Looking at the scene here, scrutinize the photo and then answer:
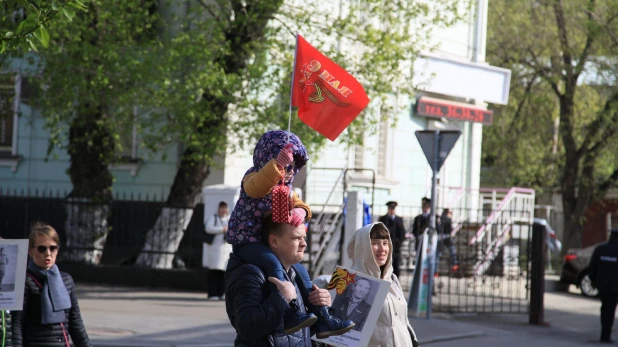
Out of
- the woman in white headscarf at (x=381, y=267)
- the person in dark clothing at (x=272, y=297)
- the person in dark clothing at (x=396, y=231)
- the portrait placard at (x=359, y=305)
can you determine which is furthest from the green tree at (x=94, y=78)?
the person in dark clothing at (x=272, y=297)

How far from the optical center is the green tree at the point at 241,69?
17844 mm

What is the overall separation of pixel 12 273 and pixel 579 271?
19.0 m

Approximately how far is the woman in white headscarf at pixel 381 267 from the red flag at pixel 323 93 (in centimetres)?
102

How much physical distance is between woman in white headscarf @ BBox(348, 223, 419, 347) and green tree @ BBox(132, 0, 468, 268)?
36.2ft

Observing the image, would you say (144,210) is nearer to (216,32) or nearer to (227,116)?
(227,116)

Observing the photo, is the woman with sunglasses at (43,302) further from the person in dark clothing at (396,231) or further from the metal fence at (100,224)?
the metal fence at (100,224)

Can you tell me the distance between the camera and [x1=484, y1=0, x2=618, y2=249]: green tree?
29672 millimetres

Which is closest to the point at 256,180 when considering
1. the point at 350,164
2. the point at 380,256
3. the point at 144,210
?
the point at 380,256

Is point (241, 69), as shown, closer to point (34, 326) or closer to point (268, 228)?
point (34, 326)

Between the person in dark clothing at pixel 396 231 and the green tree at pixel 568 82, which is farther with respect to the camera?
the green tree at pixel 568 82

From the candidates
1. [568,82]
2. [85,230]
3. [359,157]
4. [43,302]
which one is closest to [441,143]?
[85,230]

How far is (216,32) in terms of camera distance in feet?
60.2

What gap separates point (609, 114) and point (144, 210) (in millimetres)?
15317

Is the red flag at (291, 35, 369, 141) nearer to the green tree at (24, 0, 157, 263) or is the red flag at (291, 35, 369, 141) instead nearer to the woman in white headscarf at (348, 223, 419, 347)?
the woman in white headscarf at (348, 223, 419, 347)
